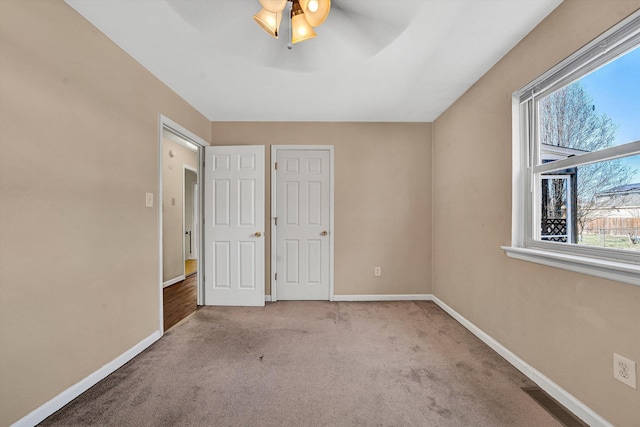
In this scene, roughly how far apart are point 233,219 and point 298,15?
2.30m

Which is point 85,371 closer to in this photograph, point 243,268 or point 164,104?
point 243,268

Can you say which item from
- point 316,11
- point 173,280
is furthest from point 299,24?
point 173,280

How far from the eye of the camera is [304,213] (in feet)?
11.0

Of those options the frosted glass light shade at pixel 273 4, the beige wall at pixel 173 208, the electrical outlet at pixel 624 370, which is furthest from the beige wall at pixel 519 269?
the beige wall at pixel 173 208

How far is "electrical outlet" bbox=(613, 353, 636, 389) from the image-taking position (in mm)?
1164

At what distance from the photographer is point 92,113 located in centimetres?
168

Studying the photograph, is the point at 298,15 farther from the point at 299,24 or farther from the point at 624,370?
the point at 624,370

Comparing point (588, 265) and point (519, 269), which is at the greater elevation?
point (588, 265)

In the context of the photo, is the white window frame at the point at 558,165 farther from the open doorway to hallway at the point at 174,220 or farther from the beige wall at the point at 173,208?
the beige wall at the point at 173,208

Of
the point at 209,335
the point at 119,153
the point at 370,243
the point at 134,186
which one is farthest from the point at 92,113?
the point at 370,243

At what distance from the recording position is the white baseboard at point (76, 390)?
→ 1.34m

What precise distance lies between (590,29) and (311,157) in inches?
101

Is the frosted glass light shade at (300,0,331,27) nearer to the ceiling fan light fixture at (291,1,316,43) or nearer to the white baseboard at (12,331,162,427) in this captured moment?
the ceiling fan light fixture at (291,1,316,43)

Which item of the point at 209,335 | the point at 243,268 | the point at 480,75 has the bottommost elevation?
the point at 209,335
